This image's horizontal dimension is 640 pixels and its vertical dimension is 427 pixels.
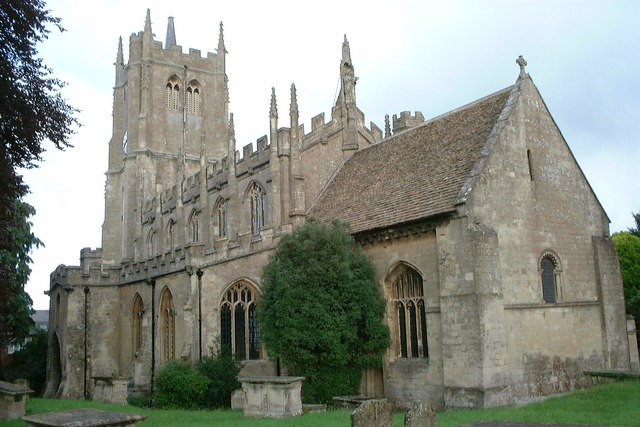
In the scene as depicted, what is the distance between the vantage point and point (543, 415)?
47.3ft

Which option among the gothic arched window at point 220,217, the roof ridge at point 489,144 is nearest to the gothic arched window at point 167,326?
the gothic arched window at point 220,217

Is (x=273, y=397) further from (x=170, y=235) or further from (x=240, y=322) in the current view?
(x=170, y=235)

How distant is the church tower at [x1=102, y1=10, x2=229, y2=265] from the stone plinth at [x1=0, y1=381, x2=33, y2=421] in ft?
85.7

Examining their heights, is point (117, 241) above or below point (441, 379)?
above

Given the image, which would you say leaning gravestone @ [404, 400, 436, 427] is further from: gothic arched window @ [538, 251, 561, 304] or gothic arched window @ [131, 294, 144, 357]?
gothic arched window @ [131, 294, 144, 357]

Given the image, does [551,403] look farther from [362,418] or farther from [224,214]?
[224,214]

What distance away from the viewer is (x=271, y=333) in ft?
67.1

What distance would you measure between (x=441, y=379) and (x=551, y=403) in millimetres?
3357

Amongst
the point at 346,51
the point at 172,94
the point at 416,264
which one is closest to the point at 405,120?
the point at 346,51

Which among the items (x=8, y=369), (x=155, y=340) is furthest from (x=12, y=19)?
(x=8, y=369)

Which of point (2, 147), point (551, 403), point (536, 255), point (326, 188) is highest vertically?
point (326, 188)

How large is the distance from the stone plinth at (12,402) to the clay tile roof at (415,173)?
1104cm

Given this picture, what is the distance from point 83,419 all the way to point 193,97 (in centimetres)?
4194

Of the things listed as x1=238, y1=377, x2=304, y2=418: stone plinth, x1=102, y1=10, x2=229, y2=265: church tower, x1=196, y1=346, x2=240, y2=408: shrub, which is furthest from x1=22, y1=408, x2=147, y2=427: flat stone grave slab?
x1=102, y1=10, x2=229, y2=265: church tower
